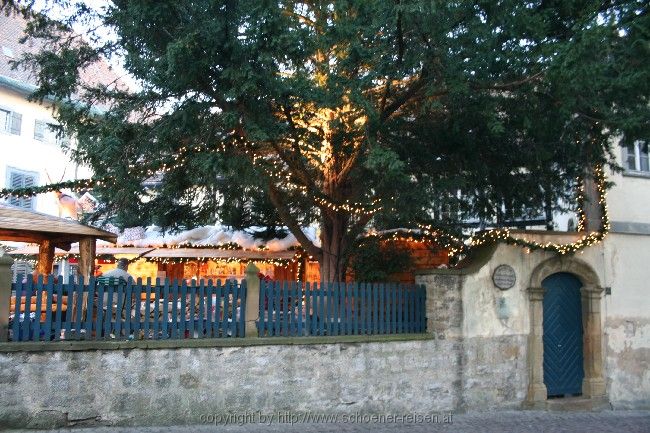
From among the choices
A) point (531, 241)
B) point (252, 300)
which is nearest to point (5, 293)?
point (252, 300)

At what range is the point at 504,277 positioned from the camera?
10680 millimetres

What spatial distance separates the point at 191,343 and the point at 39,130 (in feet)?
59.8

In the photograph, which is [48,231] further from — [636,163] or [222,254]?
[636,163]

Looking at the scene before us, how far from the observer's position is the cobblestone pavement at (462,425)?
27.1ft

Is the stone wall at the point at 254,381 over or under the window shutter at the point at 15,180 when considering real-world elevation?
under

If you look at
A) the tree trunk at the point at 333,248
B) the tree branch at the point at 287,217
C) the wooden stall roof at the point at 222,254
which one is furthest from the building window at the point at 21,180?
the tree trunk at the point at 333,248

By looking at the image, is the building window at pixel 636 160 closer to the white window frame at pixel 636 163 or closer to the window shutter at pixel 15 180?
the white window frame at pixel 636 163

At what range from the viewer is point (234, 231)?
13.4 meters

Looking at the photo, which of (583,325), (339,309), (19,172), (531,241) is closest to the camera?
(339,309)

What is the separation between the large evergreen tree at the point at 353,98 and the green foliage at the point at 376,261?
4.66 ft

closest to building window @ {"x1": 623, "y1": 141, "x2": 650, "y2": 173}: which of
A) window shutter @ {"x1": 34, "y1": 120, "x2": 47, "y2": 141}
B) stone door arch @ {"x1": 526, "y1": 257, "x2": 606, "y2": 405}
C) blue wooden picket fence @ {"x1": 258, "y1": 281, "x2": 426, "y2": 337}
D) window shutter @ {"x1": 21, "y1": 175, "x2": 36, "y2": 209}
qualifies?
stone door arch @ {"x1": 526, "y1": 257, "x2": 606, "y2": 405}

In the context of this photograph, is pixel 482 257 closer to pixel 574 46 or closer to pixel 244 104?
pixel 574 46

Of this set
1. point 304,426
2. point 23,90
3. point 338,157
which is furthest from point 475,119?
point 23,90

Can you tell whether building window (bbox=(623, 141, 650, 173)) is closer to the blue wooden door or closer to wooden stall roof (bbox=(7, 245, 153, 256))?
the blue wooden door
